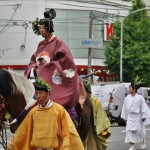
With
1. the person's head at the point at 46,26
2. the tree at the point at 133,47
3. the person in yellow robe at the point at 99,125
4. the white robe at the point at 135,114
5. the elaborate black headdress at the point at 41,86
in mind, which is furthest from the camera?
the tree at the point at 133,47

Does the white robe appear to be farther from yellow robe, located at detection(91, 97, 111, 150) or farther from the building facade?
the building facade

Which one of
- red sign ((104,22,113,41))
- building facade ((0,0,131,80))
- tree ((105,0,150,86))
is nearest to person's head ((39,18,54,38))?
building facade ((0,0,131,80))

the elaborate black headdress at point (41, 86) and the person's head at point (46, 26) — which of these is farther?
the person's head at point (46, 26)

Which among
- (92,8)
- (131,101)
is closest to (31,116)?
(131,101)

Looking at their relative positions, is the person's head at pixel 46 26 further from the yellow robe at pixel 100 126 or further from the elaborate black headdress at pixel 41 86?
the yellow robe at pixel 100 126

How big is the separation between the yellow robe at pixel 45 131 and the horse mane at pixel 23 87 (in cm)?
46

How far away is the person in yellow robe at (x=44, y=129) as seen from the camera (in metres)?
7.33

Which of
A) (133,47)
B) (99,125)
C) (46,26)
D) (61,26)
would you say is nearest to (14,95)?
(46,26)

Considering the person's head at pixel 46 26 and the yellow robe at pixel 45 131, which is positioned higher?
the person's head at pixel 46 26

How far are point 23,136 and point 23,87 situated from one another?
75 centimetres

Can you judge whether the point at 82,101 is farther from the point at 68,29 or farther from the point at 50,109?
the point at 68,29

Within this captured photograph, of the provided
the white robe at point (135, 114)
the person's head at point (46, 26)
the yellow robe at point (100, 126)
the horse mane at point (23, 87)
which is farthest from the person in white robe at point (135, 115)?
the horse mane at point (23, 87)

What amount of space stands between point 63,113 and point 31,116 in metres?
0.37

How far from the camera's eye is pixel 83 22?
1817 inches
